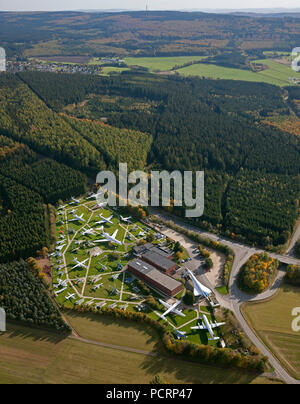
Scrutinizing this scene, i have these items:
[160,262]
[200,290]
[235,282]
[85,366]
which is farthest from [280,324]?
[85,366]

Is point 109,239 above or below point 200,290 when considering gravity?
above

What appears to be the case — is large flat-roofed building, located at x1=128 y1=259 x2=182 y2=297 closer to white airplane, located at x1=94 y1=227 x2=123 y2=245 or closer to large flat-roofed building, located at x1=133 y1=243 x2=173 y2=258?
large flat-roofed building, located at x1=133 y1=243 x2=173 y2=258

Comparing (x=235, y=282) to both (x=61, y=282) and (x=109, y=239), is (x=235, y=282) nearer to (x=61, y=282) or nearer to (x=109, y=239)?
(x=109, y=239)

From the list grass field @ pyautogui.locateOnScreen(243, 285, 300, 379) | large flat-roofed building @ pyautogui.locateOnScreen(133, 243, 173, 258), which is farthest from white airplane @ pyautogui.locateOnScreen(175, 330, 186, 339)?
large flat-roofed building @ pyautogui.locateOnScreen(133, 243, 173, 258)

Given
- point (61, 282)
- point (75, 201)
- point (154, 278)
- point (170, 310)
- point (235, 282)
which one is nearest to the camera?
point (170, 310)

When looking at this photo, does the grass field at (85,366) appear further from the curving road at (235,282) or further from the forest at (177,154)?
the forest at (177,154)

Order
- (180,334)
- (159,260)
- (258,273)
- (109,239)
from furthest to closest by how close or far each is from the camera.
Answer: (109,239) → (159,260) → (258,273) → (180,334)
